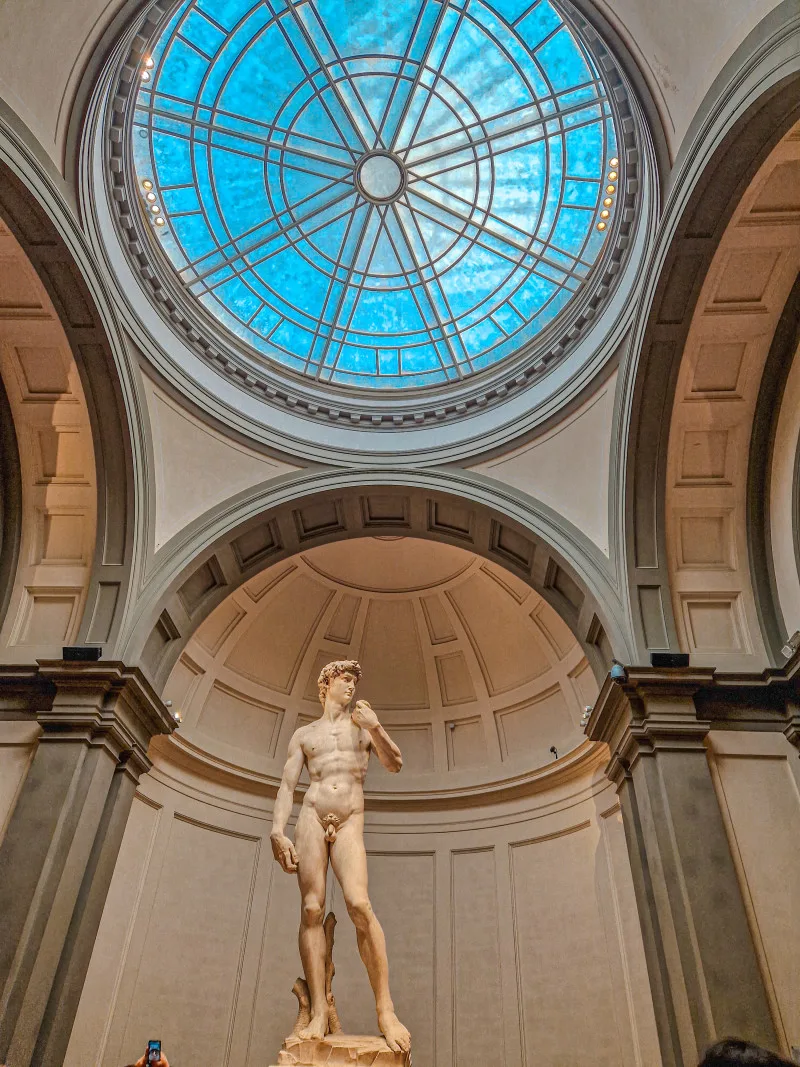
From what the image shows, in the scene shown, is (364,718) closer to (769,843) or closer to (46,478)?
(769,843)

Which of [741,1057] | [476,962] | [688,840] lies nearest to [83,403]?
[688,840]

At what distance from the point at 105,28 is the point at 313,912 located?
7918mm

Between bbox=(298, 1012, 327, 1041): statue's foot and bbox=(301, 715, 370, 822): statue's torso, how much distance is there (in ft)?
4.09

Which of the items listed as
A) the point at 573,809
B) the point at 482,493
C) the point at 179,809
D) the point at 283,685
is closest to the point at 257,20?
the point at 482,493

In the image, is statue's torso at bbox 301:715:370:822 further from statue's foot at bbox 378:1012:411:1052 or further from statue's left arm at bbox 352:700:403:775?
statue's foot at bbox 378:1012:411:1052

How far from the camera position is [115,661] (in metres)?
8.53

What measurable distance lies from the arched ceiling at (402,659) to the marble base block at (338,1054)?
8.06 meters

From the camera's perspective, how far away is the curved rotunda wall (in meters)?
10.3

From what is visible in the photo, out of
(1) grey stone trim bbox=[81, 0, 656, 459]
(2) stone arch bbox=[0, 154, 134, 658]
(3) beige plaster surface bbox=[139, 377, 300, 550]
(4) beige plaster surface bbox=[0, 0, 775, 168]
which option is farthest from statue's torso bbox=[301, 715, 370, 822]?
(4) beige plaster surface bbox=[0, 0, 775, 168]

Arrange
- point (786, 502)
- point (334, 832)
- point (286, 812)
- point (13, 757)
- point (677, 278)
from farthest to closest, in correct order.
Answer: point (786, 502) → point (13, 757) → point (677, 278) → point (286, 812) → point (334, 832)

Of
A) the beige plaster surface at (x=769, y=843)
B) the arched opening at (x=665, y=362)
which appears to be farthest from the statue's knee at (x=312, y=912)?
the arched opening at (x=665, y=362)

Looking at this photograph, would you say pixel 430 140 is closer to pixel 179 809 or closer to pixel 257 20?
pixel 257 20

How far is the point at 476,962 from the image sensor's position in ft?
37.4

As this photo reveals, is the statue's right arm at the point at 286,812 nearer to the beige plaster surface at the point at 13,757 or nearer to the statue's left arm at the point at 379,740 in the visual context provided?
the statue's left arm at the point at 379,740
